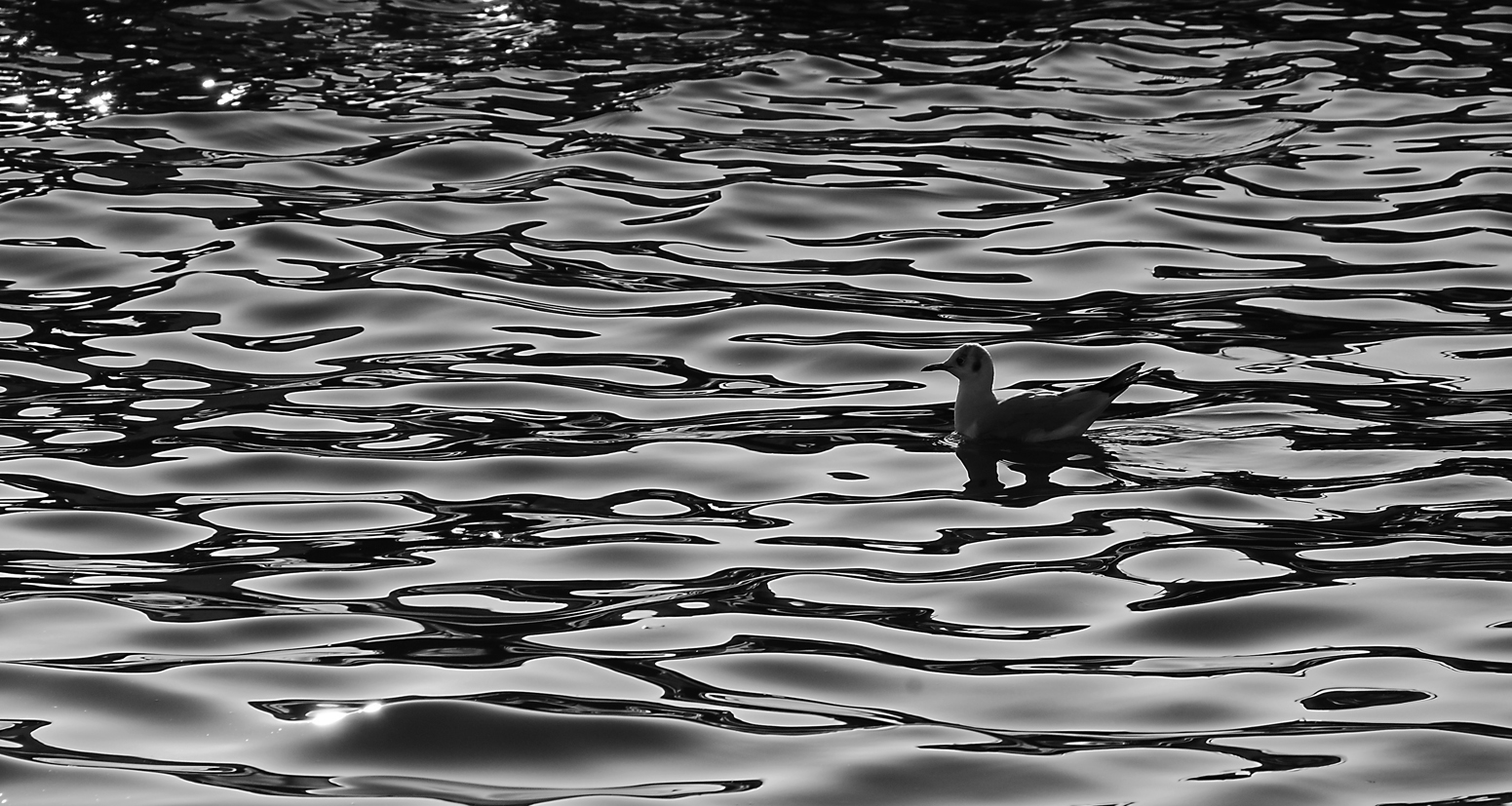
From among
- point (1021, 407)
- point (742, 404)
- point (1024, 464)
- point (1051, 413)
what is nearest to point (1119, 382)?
point (1051, 413)

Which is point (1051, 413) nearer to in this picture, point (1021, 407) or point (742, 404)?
point (1021, 407)

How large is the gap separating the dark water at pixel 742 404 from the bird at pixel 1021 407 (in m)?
0.19

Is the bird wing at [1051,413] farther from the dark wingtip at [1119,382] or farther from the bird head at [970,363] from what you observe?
the bird head at [970,363]

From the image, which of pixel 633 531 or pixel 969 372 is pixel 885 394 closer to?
pixel 969 372

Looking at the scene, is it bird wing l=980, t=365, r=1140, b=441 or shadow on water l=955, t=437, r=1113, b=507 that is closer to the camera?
shadow on water l=955, t=437, r=1113, b=507

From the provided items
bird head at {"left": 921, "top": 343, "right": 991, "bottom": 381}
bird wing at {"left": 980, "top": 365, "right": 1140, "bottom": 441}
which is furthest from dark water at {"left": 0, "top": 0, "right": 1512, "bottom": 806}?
bird head at {"left": 921, "top": 343, "right": 991, "bottom": 381}

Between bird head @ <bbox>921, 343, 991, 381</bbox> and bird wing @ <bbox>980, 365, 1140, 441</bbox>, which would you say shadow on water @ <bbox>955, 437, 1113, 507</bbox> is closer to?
bird wing @ <bbox>980, 365, 1140, 441</bbox>

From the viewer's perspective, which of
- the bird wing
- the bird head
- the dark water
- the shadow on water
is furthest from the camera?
the bird head

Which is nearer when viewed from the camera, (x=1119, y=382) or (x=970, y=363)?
(x=1119, y=382)

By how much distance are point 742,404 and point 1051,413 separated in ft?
5.80

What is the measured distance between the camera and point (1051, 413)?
10.3 metres

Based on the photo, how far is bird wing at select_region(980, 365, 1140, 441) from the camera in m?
10.2

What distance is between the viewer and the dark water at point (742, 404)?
254 inches

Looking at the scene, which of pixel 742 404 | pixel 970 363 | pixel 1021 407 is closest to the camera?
pixel 1021 407
